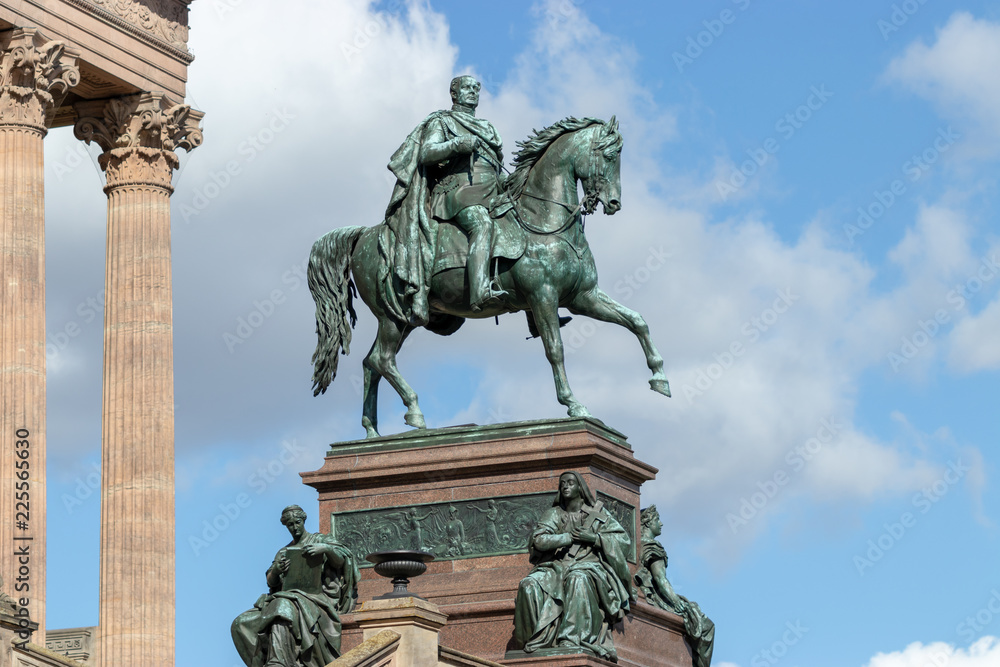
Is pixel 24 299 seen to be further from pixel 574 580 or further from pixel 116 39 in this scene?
pixel 574 580

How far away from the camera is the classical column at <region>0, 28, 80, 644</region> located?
120ft

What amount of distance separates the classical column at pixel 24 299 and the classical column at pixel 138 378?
2103 mm

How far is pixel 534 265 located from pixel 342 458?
3.60 meters

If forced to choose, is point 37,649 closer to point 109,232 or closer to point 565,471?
point 565,471

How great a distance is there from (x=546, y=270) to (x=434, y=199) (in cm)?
193

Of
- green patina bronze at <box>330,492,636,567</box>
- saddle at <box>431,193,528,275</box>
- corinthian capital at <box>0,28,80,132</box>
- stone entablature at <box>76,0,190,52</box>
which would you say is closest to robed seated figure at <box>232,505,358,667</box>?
green patina bronze at <box>330,492,636,567</box>

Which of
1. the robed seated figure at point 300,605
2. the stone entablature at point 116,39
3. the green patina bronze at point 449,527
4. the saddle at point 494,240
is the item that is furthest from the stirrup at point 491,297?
the stone entablature at point 116,39

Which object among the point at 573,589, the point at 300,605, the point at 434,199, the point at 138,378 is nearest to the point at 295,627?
the point at 300,605

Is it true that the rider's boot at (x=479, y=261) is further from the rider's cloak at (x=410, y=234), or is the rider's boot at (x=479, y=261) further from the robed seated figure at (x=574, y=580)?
the robed seated figure at (x=574, y=580)

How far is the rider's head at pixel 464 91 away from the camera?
3231cm

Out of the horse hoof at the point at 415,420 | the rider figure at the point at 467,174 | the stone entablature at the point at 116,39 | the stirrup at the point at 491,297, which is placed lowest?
the horse hoof at the point at 415,420

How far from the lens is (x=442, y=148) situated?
103 feet

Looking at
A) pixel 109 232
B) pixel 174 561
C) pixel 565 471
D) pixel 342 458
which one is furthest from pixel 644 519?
pixel 109 232

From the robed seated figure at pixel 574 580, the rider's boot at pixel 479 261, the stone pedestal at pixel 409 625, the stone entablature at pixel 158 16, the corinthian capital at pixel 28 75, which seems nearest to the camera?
the stone pedestal at pixel 409 625
